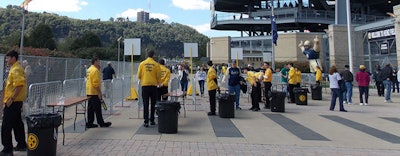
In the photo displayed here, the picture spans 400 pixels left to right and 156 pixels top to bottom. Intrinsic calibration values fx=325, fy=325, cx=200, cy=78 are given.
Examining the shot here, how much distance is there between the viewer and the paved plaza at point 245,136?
6383 mm

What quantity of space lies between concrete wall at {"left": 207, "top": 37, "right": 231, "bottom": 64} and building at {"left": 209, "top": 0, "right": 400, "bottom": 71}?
0.64 feet

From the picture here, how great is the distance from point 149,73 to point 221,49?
Answer: 184 feet

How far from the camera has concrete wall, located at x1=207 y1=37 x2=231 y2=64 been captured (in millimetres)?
62938

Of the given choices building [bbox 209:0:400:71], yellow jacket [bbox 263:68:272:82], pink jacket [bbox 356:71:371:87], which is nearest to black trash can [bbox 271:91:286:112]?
yellow jacket [bbox 263:68:272:82]

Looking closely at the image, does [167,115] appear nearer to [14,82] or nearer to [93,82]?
[93,82]

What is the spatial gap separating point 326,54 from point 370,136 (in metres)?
40.9

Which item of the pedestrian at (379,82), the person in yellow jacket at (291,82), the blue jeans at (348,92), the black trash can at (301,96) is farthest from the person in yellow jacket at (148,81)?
the pedestrian at (379,82)

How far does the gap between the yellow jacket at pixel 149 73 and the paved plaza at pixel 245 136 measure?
1208 millimetres

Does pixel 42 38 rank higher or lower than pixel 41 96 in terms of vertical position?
higher

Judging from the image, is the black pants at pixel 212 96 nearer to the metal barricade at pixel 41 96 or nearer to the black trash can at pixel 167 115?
the black trash can at pixel 167 115

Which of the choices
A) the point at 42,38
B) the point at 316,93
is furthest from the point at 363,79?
the point at 42,38

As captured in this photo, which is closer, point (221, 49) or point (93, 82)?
point (93, 82)

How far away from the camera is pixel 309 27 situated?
2692 inches

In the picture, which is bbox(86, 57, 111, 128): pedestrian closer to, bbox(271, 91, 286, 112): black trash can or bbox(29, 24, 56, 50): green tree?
bbox(271, 91, 286, 112): black trash can
